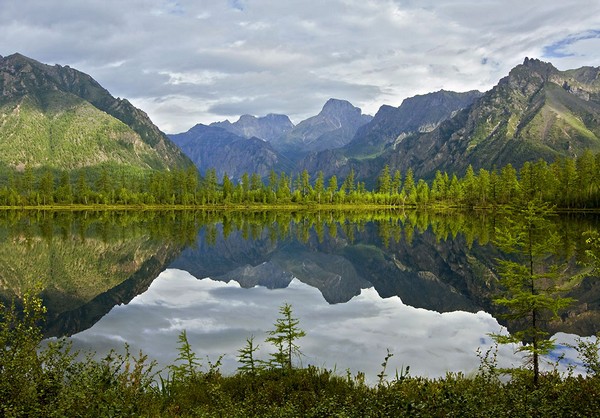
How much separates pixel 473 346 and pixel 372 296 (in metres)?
15.9

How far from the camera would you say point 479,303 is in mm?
36219

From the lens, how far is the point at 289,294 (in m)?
40.0

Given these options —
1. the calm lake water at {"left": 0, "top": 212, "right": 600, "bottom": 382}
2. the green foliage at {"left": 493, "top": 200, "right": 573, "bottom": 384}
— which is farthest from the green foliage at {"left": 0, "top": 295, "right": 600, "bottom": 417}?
the calm lake water at {"left": 0, "top": 212, "right": 600, "bottom": 382}

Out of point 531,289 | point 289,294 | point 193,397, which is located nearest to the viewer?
point 193,397

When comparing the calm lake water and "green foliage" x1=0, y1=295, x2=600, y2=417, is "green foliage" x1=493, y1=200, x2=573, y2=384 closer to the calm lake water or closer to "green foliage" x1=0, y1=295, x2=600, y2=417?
"green foliage" x1=0, y1=295, x2=600, y2=417

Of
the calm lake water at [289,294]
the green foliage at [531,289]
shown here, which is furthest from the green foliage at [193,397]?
the calm lake water at [289,294]

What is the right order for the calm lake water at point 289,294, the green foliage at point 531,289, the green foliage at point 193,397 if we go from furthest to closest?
the calm lake water at point 289,294
the green foliage at point 531,289
the green foliage at point 193,397

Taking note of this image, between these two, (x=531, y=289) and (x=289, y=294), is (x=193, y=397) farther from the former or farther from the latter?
(x=289, y=294)

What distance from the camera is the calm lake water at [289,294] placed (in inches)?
926

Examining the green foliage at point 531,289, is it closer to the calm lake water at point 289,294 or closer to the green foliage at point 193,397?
the green foliage at point 193,397

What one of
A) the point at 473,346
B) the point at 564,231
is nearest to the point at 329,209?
the point at 564,231

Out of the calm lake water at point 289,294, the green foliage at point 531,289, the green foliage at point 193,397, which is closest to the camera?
the green foliage at point 193,397

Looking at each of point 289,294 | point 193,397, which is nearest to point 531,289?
point 193,397

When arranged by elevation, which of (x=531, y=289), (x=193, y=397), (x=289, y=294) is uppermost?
(x=531, y=289)
